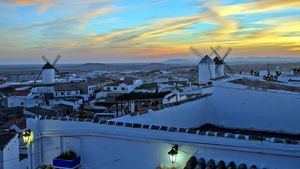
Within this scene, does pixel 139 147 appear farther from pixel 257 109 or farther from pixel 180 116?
pixel 257 109

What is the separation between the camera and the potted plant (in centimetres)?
820

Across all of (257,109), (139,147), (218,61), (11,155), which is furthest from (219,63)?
(139,147)

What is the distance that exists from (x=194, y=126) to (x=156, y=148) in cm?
331

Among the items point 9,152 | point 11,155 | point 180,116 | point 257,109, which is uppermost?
point 257,109

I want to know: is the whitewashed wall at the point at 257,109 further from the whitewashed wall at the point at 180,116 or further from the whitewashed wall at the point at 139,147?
the whitewashed wall at the point at 139,147

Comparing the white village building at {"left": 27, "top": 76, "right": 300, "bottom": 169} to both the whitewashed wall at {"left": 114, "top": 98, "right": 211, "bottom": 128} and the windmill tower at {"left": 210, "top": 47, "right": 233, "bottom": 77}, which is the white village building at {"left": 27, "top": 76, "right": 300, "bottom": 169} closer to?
the whitewashed wall at {"left": 114, "top": 98, "right": 211, "bottom": 128}

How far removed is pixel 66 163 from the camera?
26.9 ft

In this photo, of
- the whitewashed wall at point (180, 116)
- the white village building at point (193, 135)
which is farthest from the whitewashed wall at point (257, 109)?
the whitewashed wall at point (180, 116)

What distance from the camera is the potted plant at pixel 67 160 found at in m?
8.20

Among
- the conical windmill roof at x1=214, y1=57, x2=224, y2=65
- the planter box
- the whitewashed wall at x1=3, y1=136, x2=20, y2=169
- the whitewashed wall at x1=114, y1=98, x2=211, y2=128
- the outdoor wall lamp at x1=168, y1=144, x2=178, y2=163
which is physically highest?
the conical windmill roof at x1=214, y1=57, x2=224, y2=65

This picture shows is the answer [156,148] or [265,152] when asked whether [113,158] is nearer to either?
[156,148]

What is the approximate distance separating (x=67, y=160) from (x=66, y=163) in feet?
0.22

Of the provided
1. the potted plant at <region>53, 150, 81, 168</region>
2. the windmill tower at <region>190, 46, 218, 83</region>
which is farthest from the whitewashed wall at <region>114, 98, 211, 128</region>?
the windmill tower at <region>190, 46, 218, 83</region>

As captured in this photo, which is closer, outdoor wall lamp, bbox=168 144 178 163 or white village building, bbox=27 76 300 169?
white village building, bbox=27 76 300 169
